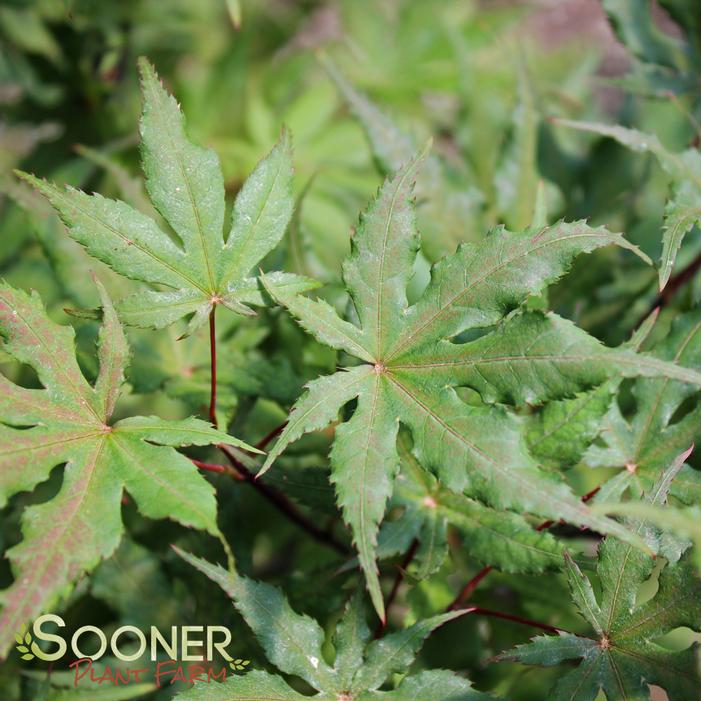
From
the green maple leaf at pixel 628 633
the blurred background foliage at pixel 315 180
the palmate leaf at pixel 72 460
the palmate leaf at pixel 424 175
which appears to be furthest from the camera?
the palmate leaf at pixel 424 175

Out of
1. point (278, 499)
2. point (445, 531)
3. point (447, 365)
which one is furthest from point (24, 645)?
point (447, 365)

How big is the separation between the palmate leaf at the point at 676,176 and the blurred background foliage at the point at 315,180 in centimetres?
10

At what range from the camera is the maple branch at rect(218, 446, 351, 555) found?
2.90 ft

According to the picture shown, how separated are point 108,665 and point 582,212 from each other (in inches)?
45.0

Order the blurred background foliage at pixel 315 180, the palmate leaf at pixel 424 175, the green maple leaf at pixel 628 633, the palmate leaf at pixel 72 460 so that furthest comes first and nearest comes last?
the palmate leaf at pixel 424 175 → the blurred background foliage at pixel 315 180 → the green maple leaf at pixel 628 633 → the palmate leaf at pixel 72 460

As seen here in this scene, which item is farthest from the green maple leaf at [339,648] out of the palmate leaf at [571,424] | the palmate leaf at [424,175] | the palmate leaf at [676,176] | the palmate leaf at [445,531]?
the palmate leaf at [424,175]

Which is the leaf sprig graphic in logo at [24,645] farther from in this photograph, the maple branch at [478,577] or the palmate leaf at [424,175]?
the palmate leaf at [424,175]

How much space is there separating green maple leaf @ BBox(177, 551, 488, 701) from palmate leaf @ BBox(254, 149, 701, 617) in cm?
17

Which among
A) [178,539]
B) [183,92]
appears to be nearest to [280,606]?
[178,539]

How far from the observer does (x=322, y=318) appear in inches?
32.0

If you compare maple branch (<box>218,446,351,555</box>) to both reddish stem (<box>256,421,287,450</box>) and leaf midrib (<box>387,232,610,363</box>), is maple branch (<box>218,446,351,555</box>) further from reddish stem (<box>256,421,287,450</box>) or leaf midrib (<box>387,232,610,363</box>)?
leaf midrib (<box>387,232,610,363</box>)

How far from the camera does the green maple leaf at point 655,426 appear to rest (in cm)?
94

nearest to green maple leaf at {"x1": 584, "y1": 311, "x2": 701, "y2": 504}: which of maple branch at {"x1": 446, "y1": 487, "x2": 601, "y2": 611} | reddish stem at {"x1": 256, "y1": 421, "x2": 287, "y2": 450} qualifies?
maple branch at {"x1": 446, "y1": 487, "x2": 601, "y2": 611}

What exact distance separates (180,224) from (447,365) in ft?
1.05
